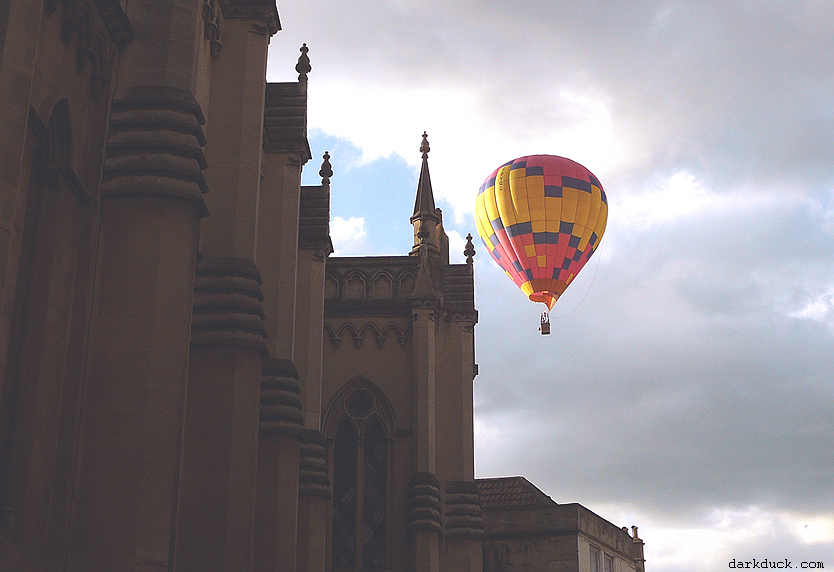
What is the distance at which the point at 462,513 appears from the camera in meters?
31.9

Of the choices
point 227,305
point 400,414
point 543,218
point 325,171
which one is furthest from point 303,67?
point 543,218

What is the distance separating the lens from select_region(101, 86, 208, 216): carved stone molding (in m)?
13.4

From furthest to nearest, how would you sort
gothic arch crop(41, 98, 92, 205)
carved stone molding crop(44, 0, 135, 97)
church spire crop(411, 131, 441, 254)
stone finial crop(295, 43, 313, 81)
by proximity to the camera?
church spire crop(411, 131, 441, 254) < stone finial crop(295, 43, 313, 81) < carved stone molding crop(44, 0, 135, 97) < gothic arch crop(41, 98, 92, 205)

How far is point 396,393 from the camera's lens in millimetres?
32625

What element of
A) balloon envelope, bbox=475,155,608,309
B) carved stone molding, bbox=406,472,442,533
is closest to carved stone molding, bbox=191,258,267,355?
carved stone molding, bbox=406,472,442,533

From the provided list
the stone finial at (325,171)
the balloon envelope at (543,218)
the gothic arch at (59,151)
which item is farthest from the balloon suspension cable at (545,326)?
the gothic arch at (59,151)

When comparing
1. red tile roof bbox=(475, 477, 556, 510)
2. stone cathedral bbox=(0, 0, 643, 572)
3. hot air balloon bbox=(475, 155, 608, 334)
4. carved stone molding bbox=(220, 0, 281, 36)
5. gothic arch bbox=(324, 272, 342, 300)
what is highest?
hot air balloon bbox=(475, 155, 608, 334)

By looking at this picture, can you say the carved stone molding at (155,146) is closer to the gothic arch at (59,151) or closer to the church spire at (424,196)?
the gothic arch at (59,151)

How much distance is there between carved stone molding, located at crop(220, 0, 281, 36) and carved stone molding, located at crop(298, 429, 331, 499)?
28.1ft

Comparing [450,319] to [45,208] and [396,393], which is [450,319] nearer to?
[396,393]

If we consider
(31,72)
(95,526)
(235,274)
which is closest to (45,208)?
(31,72)

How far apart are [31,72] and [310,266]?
51.6 ft

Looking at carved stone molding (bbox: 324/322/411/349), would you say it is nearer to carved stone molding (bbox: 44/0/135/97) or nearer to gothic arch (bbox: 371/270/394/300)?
gothic arch (bbox: 371/270/394/300)

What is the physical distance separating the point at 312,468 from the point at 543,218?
2069 cm
